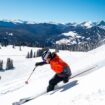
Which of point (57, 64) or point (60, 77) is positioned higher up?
point (57, 64)

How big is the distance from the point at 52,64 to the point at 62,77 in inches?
52.5

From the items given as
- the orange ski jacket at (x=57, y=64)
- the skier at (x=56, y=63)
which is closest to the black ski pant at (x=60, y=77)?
the skier at (x=56, y=63)

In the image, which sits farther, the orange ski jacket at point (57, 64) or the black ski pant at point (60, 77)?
the black ski pant at point (60, 77)

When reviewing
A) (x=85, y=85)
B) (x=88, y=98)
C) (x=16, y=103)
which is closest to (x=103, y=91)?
(x=88, y=98)

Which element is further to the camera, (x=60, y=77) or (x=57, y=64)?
(x=60, y=77)

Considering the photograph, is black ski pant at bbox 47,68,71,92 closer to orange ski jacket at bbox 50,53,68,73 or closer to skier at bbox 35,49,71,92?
skier at bbox 35,49,71,92

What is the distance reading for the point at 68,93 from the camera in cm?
1529

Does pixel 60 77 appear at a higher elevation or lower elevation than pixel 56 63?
lower

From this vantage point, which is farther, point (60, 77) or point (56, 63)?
point (60, 77)

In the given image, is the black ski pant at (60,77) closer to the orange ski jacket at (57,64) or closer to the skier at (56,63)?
the skier at (56,63)

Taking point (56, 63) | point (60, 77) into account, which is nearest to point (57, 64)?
point (56, 63)

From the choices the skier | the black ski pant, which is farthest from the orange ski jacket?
the black ski pant

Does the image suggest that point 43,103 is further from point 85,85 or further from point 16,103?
point 16,103

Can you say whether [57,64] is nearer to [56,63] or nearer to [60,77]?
[56,63]
